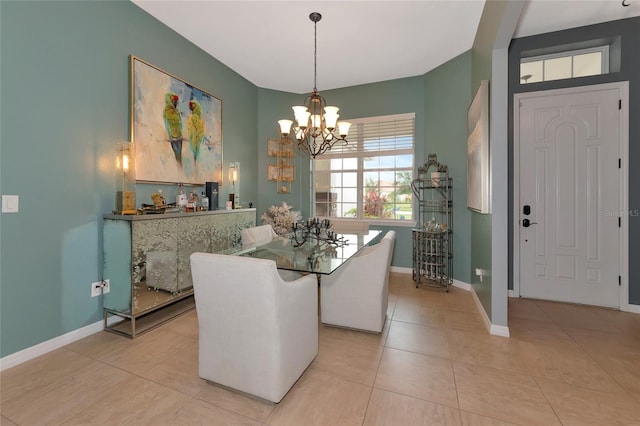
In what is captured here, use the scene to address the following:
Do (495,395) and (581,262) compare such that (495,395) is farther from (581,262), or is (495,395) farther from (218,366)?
(581,262)

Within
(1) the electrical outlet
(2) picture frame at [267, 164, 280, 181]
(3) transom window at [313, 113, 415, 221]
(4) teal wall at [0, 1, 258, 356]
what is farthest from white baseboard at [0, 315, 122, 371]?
(3) transom window at [313, 113, 415, 221]

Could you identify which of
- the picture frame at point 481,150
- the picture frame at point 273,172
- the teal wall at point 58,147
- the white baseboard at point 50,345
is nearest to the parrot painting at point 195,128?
the teal wall at point 58,147

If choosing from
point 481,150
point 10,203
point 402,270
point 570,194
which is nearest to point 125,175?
point 10,203

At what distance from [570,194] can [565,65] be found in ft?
4.93

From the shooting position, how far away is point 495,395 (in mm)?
1653

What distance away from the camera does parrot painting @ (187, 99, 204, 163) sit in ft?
11.0

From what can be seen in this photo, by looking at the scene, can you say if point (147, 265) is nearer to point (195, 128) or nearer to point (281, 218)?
point (195, 128)

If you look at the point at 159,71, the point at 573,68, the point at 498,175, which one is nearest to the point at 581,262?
the point at 498,175

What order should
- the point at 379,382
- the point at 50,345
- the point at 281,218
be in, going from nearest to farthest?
1. the point at 379,382
2. the point at 50,345
3. the point at 281,218

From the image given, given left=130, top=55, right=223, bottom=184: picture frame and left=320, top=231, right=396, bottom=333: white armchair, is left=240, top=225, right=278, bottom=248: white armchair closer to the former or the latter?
left=320, top=231, right=396, bottom=333: white armchair

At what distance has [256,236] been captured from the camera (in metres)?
3.00

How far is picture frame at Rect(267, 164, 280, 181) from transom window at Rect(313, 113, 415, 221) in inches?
26.7

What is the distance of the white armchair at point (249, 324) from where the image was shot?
146cm

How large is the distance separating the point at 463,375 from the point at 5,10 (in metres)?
4.04
